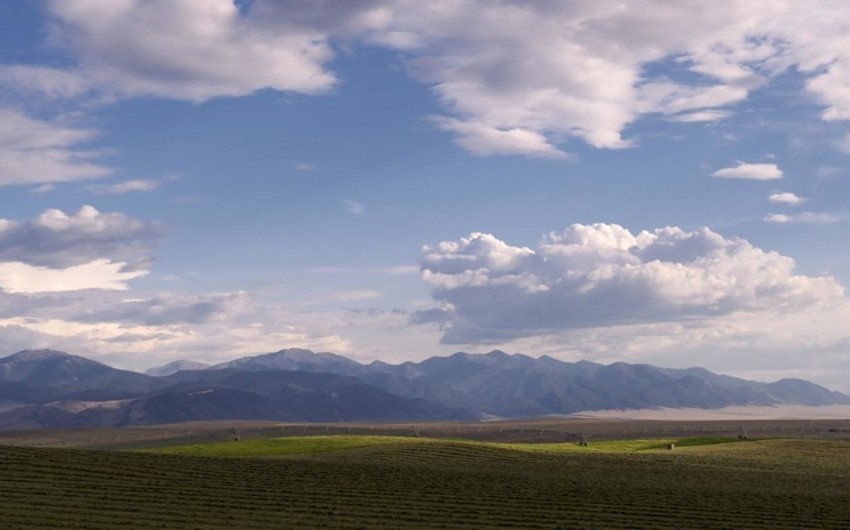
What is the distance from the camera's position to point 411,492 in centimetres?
5209

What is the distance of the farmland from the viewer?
1623 inches

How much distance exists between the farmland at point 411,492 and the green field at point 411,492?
0.28ft

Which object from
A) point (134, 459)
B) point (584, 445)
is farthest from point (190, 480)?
point (584, 445)

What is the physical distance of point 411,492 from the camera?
2051 inches

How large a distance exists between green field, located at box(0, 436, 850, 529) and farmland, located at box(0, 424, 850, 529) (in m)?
0.08

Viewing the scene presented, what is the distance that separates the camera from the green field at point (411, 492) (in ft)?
135

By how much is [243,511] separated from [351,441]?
60.7 metres

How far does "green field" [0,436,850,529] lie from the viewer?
135 feet

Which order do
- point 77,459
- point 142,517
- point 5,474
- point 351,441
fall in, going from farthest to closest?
point 351,441, point 77,459, point 5,474, point 142,517

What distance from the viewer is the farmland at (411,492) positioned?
41219mm

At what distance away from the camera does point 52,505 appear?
4172cm

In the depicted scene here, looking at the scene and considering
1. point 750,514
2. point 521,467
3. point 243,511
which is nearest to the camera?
point 243,511

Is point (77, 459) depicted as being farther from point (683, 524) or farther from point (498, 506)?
point (683, 524)

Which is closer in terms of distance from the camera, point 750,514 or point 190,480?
point 750,514
